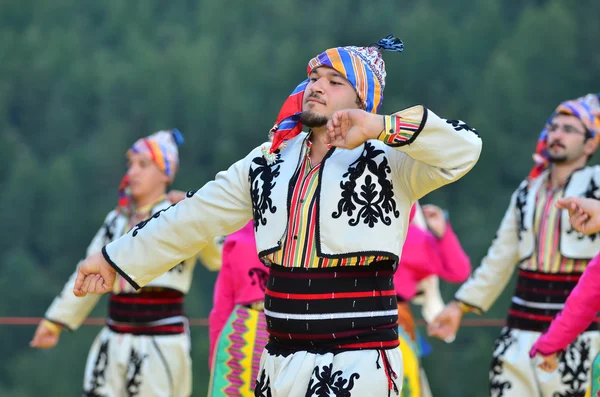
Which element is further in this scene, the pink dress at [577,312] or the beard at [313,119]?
the pink dress at [577,312]

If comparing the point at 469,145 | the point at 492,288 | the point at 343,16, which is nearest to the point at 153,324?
the point at 492,288

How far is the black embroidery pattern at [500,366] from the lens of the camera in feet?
14.8

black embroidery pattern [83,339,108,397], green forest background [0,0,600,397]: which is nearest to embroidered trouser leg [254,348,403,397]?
black embroidery pattern [83,339,108,397]

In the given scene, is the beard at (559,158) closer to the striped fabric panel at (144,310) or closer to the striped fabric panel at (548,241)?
the striped fabric panel at (548,241)

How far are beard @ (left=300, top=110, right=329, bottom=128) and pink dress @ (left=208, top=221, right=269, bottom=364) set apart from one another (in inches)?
47.2

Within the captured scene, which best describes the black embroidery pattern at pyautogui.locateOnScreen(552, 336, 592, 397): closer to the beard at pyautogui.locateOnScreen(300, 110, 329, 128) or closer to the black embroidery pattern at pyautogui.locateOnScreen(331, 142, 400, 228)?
the black embroidery pattern at pyautogui.locateOnScreen(331, 142, 400, 228)

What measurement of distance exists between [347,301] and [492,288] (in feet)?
6.69

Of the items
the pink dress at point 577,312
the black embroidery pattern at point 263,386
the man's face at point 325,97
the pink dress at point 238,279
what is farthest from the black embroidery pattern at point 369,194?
the pink dress at point 238,279

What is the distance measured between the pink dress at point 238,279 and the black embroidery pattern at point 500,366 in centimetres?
110

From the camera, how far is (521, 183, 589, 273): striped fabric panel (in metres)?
4.40

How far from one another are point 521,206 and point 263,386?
2021 millimetres

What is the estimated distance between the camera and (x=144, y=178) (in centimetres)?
538

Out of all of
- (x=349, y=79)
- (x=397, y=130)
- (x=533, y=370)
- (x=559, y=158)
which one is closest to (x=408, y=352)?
(x=533, y=370)

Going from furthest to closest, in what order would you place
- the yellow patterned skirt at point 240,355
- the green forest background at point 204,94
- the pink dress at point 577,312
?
the green forest background at point 204,94
the yellow patterned skirt at point 240,355
the pink dress at point 577,312
